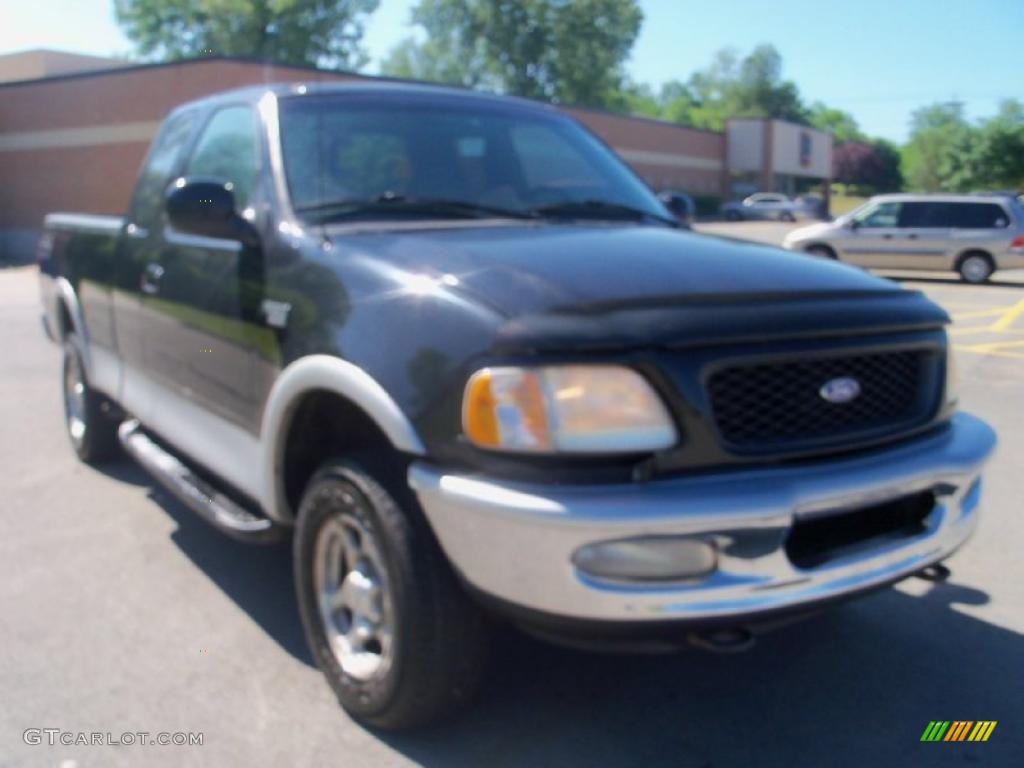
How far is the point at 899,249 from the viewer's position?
19.5m

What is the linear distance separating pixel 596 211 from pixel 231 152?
1.46 m

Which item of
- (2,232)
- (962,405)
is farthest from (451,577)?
(2,232)

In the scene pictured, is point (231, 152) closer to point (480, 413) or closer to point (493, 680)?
point (480, 413)

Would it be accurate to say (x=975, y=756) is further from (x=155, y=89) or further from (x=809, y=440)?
(x=155, y=89)

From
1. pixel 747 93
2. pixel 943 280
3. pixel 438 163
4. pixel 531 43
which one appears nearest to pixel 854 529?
pixel 438 163

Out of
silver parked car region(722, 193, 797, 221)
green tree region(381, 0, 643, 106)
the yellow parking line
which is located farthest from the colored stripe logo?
green tree region(381, 0, 643, 106)

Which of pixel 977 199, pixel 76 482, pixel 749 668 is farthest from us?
pixel 977 199

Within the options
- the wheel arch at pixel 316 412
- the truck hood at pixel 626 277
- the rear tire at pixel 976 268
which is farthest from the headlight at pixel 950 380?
the rear tire at pixel 976 268

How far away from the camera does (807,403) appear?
105 inches

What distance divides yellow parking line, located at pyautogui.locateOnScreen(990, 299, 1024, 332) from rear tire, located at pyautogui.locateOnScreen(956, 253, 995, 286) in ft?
9.77

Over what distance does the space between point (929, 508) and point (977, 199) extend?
18.4 m

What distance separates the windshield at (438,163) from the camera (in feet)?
11.9

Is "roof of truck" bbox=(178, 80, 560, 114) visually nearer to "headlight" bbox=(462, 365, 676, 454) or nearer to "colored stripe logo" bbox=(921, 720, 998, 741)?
"headlight" bbox=(462, 365, 676, 454)

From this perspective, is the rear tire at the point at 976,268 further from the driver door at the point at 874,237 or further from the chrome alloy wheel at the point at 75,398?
the chrome alloy wheel at the point at 75,398
